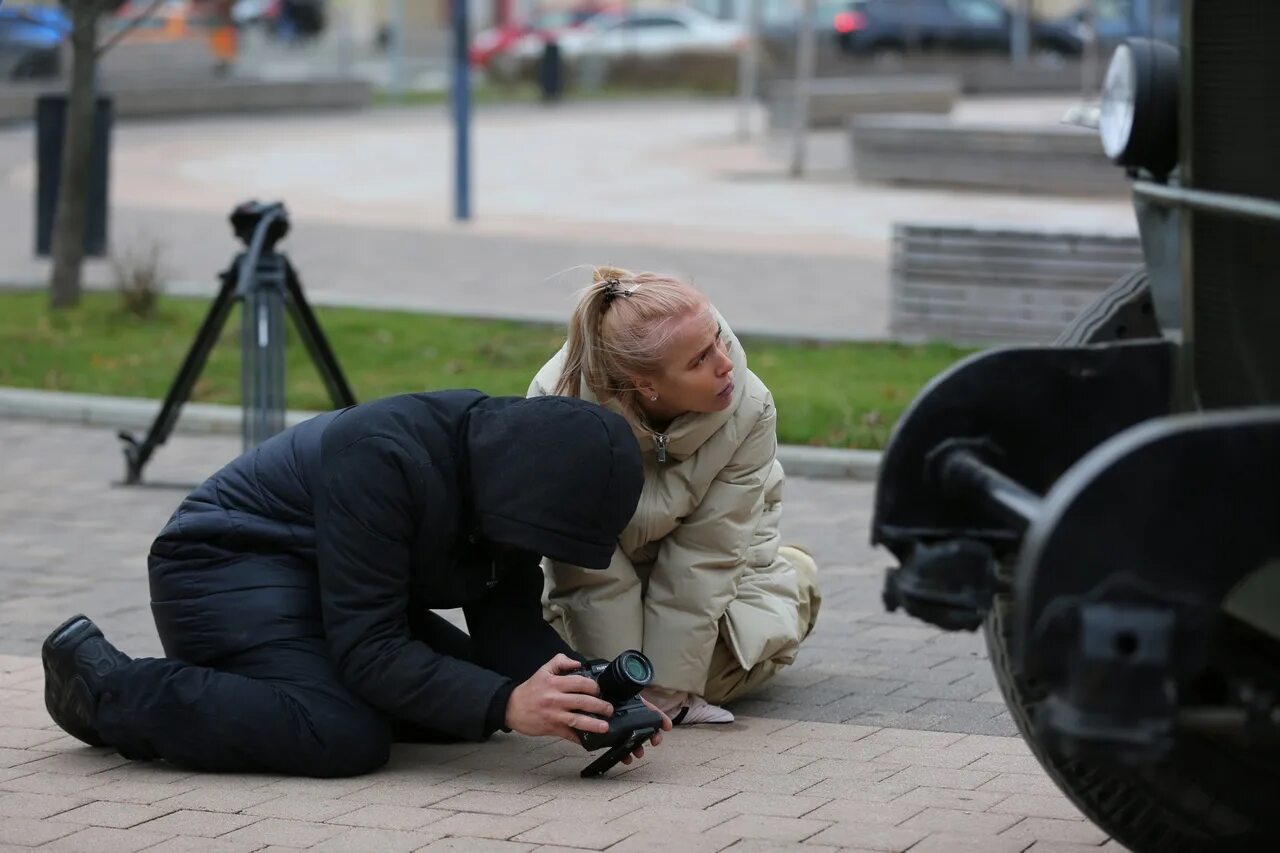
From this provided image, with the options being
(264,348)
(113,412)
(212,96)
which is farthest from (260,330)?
(212,96)

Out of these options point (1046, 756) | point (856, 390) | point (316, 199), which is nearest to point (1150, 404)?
point (1046, 756)

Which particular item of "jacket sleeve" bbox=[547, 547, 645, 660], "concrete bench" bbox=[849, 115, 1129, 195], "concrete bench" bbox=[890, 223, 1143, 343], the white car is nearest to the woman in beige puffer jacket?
"jacket sleeve" bbox=[547, 547, 645, 660]

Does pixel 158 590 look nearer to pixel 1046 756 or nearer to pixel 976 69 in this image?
pixel 1046 756

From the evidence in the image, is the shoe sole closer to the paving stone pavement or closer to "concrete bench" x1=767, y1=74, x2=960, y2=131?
the paving stone pavement

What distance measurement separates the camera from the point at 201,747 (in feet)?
13.9

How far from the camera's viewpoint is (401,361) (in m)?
10.4

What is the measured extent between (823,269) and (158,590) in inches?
393

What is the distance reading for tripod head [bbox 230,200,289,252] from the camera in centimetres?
761

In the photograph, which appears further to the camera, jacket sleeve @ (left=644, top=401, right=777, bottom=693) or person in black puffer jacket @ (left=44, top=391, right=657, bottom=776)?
jacket sleeve @ (left=644, top=401, right=777, bottom=693)

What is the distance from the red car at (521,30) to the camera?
147 feet

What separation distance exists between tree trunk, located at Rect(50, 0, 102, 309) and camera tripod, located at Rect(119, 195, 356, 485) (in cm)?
436

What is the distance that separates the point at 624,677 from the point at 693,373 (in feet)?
2.12

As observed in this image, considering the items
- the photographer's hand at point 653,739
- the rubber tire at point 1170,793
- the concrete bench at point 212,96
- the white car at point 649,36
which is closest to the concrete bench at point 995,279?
the photographer's hand at point 653,739

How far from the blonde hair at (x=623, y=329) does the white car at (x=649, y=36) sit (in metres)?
39.6
